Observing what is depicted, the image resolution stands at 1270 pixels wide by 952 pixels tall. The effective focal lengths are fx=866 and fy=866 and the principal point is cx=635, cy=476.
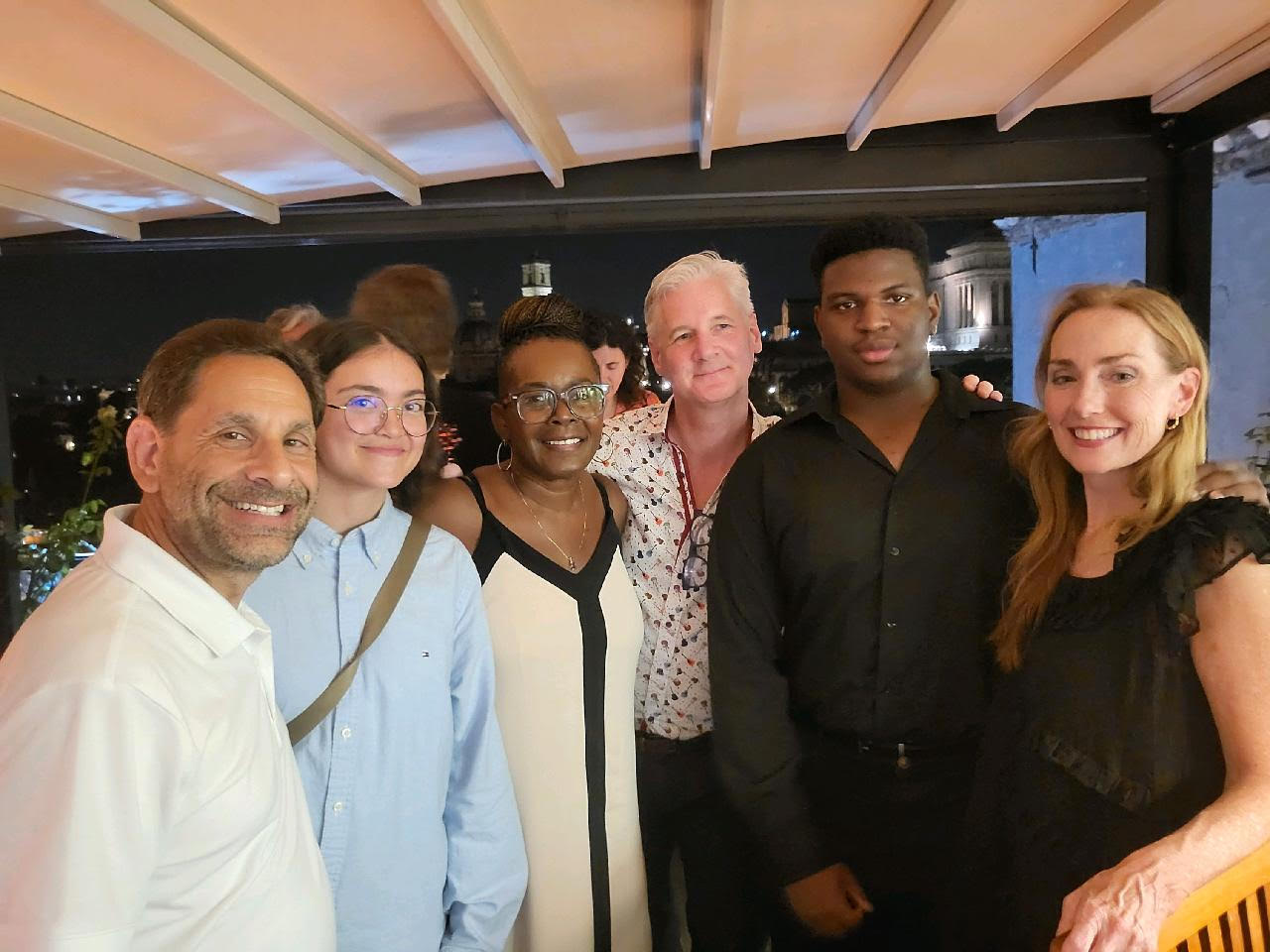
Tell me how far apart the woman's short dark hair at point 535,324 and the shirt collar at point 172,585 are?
2.80ft

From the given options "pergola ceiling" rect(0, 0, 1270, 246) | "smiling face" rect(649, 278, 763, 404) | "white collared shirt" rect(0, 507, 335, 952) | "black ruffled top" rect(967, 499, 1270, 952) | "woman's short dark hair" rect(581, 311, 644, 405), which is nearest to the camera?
"white collared shirt" rect(0, 507, 335, 952)

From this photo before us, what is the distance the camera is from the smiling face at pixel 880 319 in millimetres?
1787

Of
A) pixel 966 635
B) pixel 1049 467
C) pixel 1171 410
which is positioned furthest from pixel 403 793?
pixel 1171 410

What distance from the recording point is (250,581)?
1206 mm

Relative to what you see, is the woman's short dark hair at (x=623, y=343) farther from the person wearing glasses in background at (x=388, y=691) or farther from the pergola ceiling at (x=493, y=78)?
the person wearing glasses in background at (x=388, y=691)

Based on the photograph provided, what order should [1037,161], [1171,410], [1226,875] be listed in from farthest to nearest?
[1037,161], [1171,410], [1226,875]

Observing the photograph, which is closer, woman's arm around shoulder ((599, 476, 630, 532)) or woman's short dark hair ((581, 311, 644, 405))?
woman's arm around shoulder ((599, 476, 630, 532))

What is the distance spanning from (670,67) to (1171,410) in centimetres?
162

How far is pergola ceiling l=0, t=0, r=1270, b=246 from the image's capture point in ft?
6.31

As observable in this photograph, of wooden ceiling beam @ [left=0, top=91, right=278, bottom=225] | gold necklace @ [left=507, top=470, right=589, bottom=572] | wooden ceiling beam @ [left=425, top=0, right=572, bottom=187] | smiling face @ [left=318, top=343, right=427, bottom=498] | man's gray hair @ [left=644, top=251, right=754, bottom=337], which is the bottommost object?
gold necklace @ [left=507, top=470, right=589, bottom=572]

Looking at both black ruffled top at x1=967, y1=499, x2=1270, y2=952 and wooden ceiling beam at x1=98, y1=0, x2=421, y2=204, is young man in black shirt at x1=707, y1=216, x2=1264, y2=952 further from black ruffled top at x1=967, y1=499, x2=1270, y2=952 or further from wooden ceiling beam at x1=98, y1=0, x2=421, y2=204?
wooden ceiling beam at x1=98, y1=0, x2=421, y2=204

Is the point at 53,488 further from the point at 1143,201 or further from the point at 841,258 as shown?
the point at 1143,201

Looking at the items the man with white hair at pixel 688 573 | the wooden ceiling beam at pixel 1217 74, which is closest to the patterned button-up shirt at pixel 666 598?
the man with white hair at pixel 688 573

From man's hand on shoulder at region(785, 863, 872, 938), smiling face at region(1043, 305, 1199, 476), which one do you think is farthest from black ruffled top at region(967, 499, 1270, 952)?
man's hand on shoulder at region(785, 863, 872, 938)
